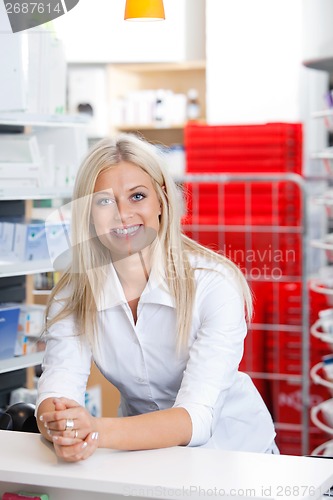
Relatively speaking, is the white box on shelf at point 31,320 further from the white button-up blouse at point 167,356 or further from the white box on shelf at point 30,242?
the white button-up blouse at point 167,356

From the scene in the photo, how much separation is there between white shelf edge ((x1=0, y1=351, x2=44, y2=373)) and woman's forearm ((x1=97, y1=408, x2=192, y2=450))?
77cm

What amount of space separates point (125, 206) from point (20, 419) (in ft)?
1.70

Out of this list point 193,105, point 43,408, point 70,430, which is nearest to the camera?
point 70,430

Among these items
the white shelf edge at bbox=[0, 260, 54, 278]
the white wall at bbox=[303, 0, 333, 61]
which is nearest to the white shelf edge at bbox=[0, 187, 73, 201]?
the white shelf edge at bbox=[0, 260, 54, 278]

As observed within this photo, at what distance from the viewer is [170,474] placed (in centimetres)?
136

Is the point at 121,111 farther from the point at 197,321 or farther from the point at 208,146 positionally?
the point at 197,321

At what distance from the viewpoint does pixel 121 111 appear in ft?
18.9

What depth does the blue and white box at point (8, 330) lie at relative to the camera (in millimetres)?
2271

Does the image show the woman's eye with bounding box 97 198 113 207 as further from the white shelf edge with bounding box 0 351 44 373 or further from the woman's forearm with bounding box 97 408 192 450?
the white shelf edge with bounding box 0 351 44 373

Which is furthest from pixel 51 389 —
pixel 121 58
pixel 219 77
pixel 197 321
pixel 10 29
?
pixel 121 58

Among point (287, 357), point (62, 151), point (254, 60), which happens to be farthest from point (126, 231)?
point (254, 60)

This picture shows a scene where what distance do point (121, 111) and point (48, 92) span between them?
3.36 metres

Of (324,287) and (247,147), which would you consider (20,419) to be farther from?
(247,147)

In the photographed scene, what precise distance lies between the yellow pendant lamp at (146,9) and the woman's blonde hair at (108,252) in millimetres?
360
